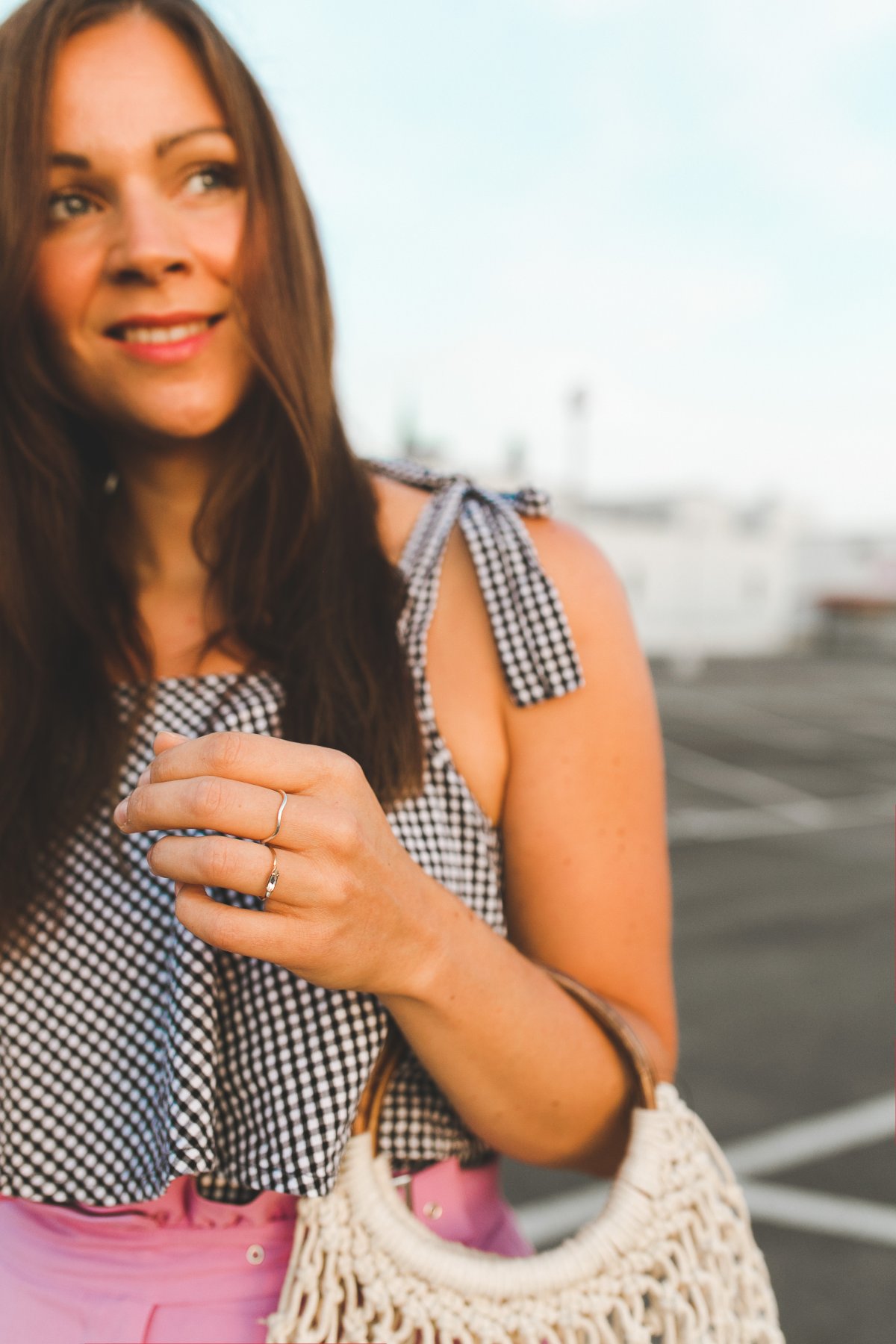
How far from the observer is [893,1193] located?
12.2ft

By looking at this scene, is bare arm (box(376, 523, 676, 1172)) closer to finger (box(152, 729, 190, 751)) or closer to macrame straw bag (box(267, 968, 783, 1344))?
macrame straw bag (box(267, 968, 783, 1344))

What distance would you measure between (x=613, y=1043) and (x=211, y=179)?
3.78 ft

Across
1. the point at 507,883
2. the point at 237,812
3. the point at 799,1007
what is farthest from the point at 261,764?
the point at 799,1007

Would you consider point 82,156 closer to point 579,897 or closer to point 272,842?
point 272,842

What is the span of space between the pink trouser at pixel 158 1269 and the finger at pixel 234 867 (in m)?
0.48

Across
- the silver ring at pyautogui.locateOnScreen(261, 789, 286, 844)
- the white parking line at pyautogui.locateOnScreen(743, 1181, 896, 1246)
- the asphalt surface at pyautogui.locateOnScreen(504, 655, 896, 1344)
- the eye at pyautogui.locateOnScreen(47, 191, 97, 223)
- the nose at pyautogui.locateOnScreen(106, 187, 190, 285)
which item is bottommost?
the asphalt surface at pyautogui.locateOnScreen(504, 655, 896, 1344)

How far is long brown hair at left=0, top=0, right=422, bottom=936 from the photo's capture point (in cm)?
125

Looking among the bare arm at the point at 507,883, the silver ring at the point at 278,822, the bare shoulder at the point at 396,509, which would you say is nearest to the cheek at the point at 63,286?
the bare shoulder at the point at 396,509

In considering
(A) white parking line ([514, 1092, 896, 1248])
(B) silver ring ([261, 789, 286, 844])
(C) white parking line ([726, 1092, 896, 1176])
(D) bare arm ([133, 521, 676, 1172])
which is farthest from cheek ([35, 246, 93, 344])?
(C) white parking line ([726, 1092, 896, 1176])

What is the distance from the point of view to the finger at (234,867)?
A: 799 millimetres

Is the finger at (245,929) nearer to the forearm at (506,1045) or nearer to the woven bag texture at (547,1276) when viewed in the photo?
the forearm at (506,1045)

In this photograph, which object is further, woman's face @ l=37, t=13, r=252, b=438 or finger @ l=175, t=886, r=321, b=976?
woman's face @ l=37, t=13, r=252, b=438

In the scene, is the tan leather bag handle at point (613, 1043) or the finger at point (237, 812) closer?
the finger at point (237, 812)

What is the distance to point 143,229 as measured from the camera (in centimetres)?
128
